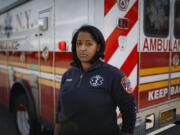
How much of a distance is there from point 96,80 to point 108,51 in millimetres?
908

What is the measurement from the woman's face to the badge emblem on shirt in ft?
0.53

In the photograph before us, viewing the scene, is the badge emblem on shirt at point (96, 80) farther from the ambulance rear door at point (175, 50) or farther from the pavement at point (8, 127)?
→ the pavement at point (8, 127)

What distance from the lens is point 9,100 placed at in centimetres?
478

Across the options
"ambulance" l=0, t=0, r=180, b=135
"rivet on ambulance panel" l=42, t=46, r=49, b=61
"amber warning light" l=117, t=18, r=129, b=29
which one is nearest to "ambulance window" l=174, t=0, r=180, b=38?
"ambulance" l=0, t=0, r=180, b=135

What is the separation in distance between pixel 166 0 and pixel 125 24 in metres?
0.97

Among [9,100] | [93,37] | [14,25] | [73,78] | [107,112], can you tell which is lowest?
[9,100]

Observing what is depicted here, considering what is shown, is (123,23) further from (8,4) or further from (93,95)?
(8,4)

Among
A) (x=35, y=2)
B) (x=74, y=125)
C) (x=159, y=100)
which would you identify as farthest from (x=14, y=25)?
(x=74, y=125)

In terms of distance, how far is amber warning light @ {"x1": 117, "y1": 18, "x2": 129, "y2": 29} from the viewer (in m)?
3.04

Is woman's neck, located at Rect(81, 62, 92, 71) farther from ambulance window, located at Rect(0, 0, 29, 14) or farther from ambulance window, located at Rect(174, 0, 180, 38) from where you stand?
ambulance window, located at Rect(0, 0, 29, 14)

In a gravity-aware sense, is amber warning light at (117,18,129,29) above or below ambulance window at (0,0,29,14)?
below

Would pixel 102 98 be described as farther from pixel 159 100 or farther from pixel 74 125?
pixel 159 100

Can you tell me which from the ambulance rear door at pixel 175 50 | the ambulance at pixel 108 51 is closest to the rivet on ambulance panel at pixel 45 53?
the ambulance at pixel 108 51

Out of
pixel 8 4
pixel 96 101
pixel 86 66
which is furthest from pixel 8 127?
pixel 96 101
